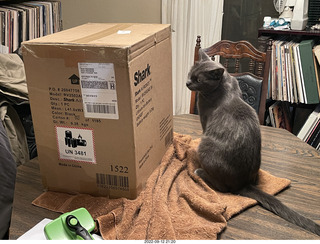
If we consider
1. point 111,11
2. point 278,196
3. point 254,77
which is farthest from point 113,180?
point 111,11

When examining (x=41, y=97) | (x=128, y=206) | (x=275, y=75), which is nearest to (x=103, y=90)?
(x=41, y=97)

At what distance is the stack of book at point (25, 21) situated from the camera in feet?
7.07

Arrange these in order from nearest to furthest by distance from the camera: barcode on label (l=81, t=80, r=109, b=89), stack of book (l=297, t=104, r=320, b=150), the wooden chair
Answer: barcode on label (l=81, t=80, r=109, b=89)
the wooden chair
stack of book (l=297, t=104, r=320, b=150)

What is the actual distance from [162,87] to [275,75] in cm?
145

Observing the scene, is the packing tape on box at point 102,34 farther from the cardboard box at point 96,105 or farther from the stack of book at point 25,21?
the stack of book at point 25,21

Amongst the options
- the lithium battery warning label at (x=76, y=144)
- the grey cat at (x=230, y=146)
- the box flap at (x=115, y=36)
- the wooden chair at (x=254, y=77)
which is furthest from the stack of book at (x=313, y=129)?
the lithium battery warning label at (x=76, y=144)

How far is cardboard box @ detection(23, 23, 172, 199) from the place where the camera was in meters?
0.88

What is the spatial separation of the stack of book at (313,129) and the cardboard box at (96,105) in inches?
63.9

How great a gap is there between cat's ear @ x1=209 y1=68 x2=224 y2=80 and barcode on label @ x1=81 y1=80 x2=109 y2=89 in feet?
1.63

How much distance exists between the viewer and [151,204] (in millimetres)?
958

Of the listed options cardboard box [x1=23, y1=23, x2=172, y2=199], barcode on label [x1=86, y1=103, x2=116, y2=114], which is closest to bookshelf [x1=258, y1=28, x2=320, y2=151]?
cardboard box [x1=23, y1=23, x2=172, y2=199]

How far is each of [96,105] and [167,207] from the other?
36cm

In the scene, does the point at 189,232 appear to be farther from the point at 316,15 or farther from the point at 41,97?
the point at 316,15

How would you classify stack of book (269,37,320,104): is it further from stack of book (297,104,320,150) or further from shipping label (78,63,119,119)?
shipping label (78,63,119,119)
